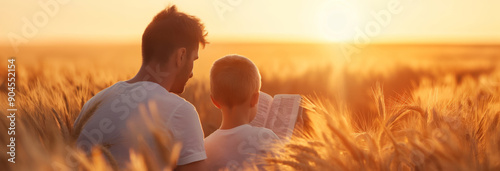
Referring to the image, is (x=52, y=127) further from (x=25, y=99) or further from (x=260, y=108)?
(x=260, y=108)

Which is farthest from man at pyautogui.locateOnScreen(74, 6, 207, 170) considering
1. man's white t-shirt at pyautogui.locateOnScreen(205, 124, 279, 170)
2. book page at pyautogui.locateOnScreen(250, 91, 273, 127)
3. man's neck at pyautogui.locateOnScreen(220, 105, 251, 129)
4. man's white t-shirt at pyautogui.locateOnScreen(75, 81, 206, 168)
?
book page at pyautogui.locateOnScreen(250, 91, 273, 127)

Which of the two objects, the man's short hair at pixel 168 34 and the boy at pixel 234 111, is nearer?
the boy at pixel 234 111

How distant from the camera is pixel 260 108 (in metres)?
2.24

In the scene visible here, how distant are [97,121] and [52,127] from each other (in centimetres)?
72

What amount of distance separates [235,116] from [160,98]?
40 cm

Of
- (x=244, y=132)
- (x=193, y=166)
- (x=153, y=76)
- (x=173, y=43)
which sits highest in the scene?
(x=173, y=43)

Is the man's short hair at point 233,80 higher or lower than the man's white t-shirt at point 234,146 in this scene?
higher

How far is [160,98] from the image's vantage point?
188 cm

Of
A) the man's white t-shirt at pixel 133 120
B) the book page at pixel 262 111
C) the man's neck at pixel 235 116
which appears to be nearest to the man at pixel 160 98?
the man's white t-shirt at pixel 133 120

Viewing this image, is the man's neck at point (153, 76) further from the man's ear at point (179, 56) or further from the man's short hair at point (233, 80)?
the man's short hair at point (233, 80)

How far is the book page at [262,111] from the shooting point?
218cm

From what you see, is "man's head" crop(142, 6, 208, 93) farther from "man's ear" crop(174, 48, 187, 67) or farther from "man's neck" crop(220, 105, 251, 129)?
"man's neck" crop(220, 105, 251, 129)

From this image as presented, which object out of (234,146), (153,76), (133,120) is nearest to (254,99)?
(234,146)

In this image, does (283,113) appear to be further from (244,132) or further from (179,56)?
(179,56)
